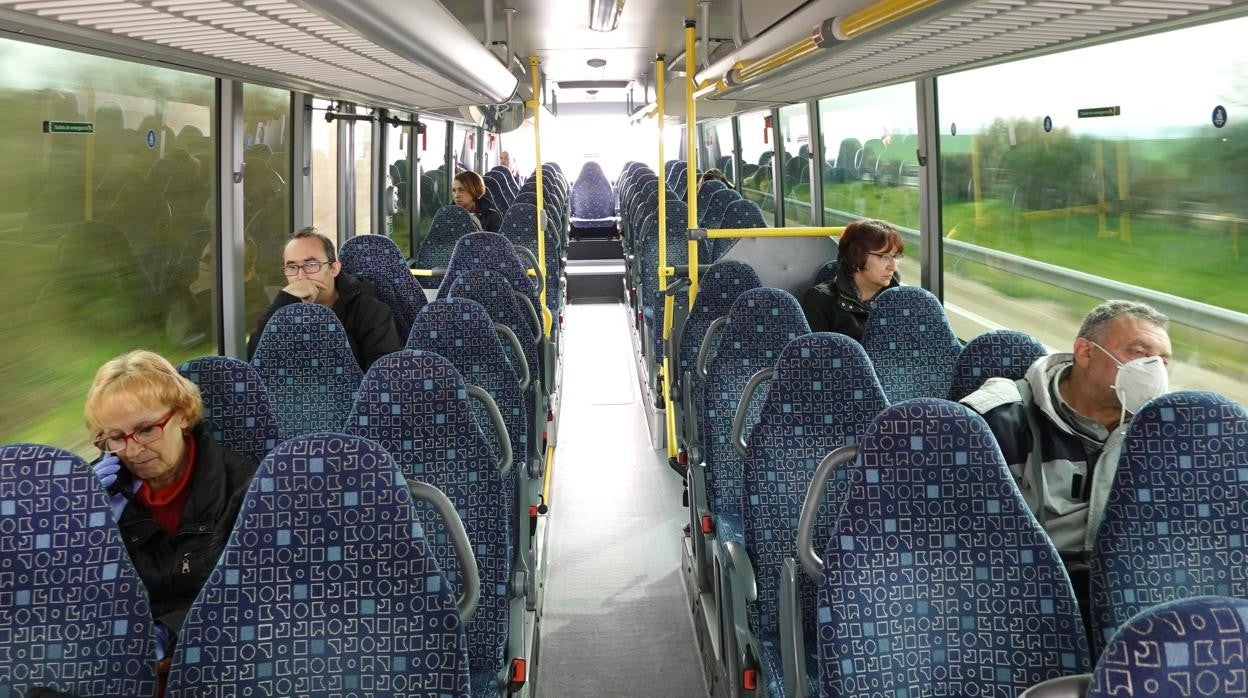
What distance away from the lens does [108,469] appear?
7.82 ft

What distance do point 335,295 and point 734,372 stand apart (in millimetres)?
1846

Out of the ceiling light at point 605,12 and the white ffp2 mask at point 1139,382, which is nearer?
the white ffp2 mask at point 1139,382

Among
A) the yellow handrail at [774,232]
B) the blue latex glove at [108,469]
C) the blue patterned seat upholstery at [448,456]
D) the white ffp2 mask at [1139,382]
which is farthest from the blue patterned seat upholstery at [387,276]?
the white ffp2 mask at [1139,382]

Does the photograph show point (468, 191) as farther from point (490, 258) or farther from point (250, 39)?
point (250, 39)

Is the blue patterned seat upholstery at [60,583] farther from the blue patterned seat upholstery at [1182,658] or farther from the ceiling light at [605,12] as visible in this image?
the ceiling light at [605,12]

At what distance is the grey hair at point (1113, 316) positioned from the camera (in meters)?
2.61

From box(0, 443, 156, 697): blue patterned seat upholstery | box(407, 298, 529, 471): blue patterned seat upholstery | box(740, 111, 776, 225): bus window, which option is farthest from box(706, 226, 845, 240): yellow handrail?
box(740, 111, 776, 225): bus window

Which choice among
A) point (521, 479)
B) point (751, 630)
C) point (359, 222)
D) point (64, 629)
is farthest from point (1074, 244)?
point (359, 222)

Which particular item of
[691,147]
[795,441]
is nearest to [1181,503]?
[795,441]

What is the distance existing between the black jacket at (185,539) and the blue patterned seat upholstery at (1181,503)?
1998mm

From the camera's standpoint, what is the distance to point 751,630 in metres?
3.00

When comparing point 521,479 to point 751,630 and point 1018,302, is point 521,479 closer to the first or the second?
point 751,630

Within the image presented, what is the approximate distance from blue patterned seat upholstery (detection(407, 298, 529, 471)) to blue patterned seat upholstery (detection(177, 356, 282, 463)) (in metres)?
0.92

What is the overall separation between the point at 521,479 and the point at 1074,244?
7.61ft
